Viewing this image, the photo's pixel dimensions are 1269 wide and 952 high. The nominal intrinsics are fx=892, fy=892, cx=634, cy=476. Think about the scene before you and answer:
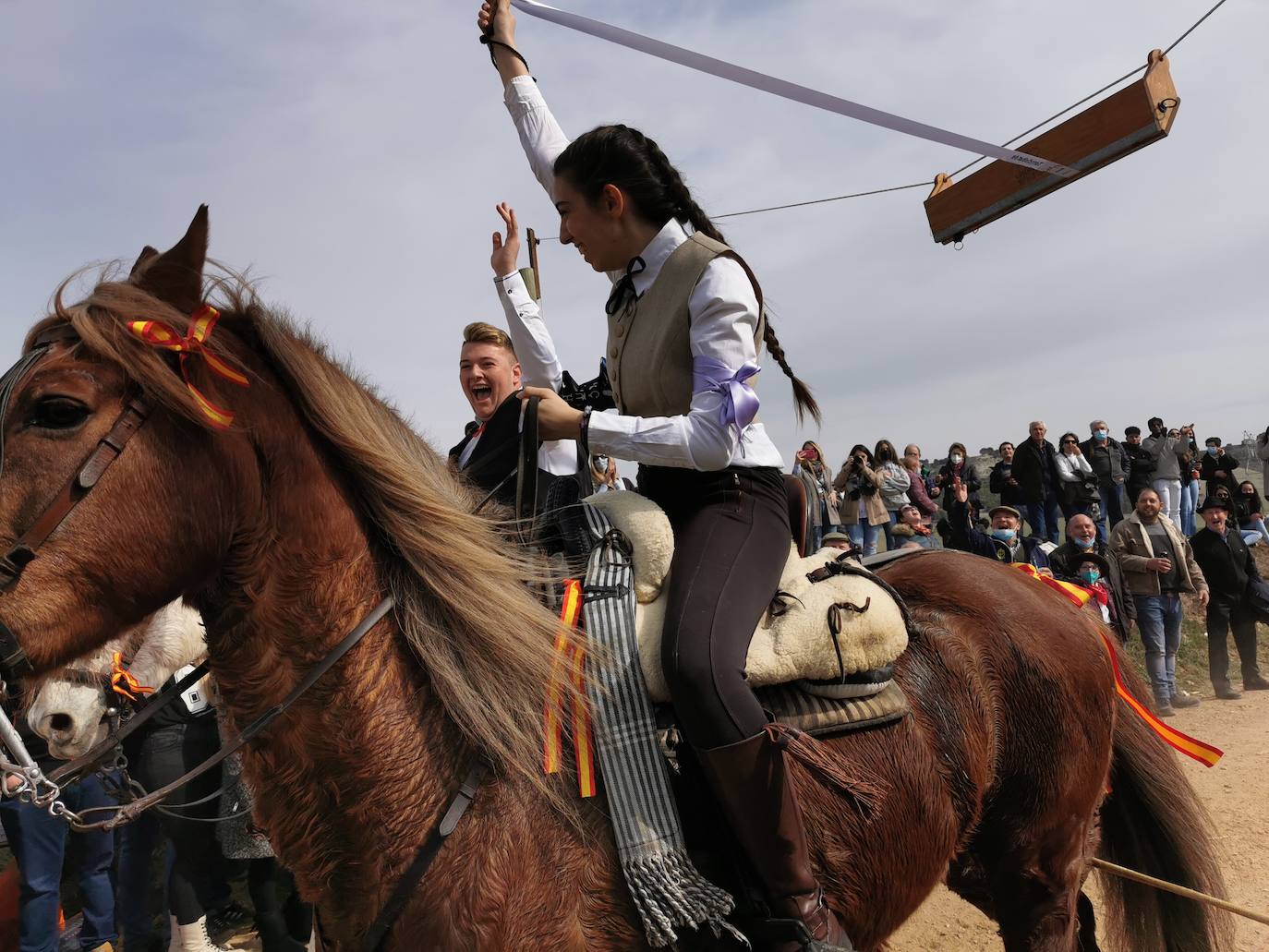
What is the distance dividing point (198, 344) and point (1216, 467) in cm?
1853

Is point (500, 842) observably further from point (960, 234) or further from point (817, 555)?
point (960, 234)

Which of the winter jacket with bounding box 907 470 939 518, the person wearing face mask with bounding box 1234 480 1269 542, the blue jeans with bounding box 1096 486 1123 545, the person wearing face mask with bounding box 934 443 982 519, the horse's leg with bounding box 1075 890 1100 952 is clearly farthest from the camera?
the blue jeans with bounding box 1096 486 1123 545

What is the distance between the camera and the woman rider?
7.22 feet

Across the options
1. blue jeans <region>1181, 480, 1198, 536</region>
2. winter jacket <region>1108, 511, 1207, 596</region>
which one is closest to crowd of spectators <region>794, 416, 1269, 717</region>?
winter jacket <region>1108, 511, 1207, 596</region>

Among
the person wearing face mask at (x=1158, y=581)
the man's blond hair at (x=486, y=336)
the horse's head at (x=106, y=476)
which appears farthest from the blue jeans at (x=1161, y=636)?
the horse's head at (x=106, y=476)

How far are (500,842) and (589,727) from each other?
0.34 m

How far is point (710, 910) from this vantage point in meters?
2.12

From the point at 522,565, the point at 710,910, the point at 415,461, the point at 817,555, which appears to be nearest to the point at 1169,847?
the point at 817,555

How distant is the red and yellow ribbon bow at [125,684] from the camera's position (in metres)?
4.39

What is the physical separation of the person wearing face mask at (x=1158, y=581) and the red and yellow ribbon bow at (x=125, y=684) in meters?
9.84

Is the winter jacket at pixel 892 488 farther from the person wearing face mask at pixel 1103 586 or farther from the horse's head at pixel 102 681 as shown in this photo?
the horse's head at pixel 102 681

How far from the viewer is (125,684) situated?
4422mm

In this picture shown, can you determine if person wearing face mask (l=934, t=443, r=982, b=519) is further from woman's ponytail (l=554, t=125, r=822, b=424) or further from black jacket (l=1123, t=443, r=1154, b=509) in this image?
woman's ponytail (l=554, t=125, r=822, b=424)

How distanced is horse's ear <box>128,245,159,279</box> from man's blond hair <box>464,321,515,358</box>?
2.58m
